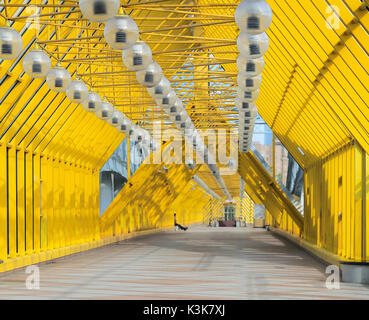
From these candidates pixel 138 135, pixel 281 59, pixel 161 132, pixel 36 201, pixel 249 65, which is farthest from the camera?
pixel 161 132

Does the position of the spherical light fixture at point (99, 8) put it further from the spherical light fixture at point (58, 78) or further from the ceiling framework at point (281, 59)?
the spherical light fixture at point (58, 78)

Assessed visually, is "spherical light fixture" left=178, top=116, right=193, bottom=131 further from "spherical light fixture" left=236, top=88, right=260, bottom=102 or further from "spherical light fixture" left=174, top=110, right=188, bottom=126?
"spherical light fixture" left=236, top=88, right=260, bottom=102

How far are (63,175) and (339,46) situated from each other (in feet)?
47.7

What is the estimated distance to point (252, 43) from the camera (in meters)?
9.26

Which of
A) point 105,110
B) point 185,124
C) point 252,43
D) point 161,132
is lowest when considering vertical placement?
point 185,124

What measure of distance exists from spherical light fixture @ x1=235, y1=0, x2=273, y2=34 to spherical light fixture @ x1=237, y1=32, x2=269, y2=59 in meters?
1.07

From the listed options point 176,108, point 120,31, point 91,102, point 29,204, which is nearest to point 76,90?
point 91,102

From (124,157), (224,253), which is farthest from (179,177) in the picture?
(224,253)

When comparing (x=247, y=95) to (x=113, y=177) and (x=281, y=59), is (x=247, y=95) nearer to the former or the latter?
(x=281, y=59)

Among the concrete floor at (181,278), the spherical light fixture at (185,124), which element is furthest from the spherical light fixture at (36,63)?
the spherical light fixture at (185,124)

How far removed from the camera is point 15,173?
19141mm

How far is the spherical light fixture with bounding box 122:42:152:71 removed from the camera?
9531mm

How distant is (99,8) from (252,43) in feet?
8.89

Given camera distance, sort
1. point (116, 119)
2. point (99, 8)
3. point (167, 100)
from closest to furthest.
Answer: point (99, 8) < point (167, 100) < point (116, 119)
